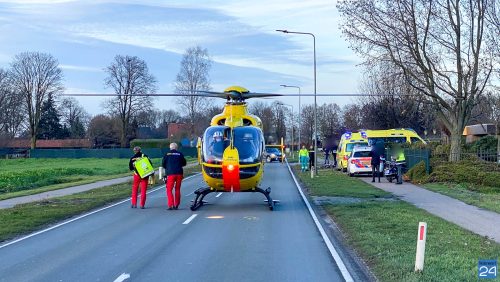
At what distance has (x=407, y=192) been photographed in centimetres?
2477

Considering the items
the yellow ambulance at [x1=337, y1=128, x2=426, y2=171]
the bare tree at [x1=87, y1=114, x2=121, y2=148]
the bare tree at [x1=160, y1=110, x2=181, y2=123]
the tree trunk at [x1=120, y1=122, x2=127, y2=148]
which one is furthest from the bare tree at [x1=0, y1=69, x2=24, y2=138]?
the yellow ambulance at [x1=337, y1=128, x2=426, y2=171]

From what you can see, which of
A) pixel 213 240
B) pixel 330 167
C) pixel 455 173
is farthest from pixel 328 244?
pixel 330 167

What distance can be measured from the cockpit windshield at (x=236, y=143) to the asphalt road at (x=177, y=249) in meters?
1.60

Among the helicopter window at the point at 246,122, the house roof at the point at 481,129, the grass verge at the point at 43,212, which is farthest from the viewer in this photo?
the house roof at the point at 481,129

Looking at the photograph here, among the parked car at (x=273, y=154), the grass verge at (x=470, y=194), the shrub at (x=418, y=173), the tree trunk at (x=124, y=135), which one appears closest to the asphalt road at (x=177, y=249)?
the grass verge at (x=470, y=194)

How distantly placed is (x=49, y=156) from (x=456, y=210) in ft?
256

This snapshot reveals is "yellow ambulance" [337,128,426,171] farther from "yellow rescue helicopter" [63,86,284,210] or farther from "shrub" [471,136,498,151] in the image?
"yellow rescue helicopter" [63,86,284,210]

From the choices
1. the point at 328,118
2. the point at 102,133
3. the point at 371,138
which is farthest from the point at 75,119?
the point at 371,138

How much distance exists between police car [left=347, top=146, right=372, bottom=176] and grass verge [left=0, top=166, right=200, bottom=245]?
1473cm

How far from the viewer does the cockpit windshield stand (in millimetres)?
18625

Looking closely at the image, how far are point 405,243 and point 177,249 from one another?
4154 mm

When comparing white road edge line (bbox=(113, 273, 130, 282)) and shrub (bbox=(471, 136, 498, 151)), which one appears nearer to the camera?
white road edge line (bbox=(113, 273, 130, 282))

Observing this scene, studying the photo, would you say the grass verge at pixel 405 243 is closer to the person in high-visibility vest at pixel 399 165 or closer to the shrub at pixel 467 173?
the shrub at pixel 467 173

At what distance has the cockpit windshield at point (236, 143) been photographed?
1862 cm
